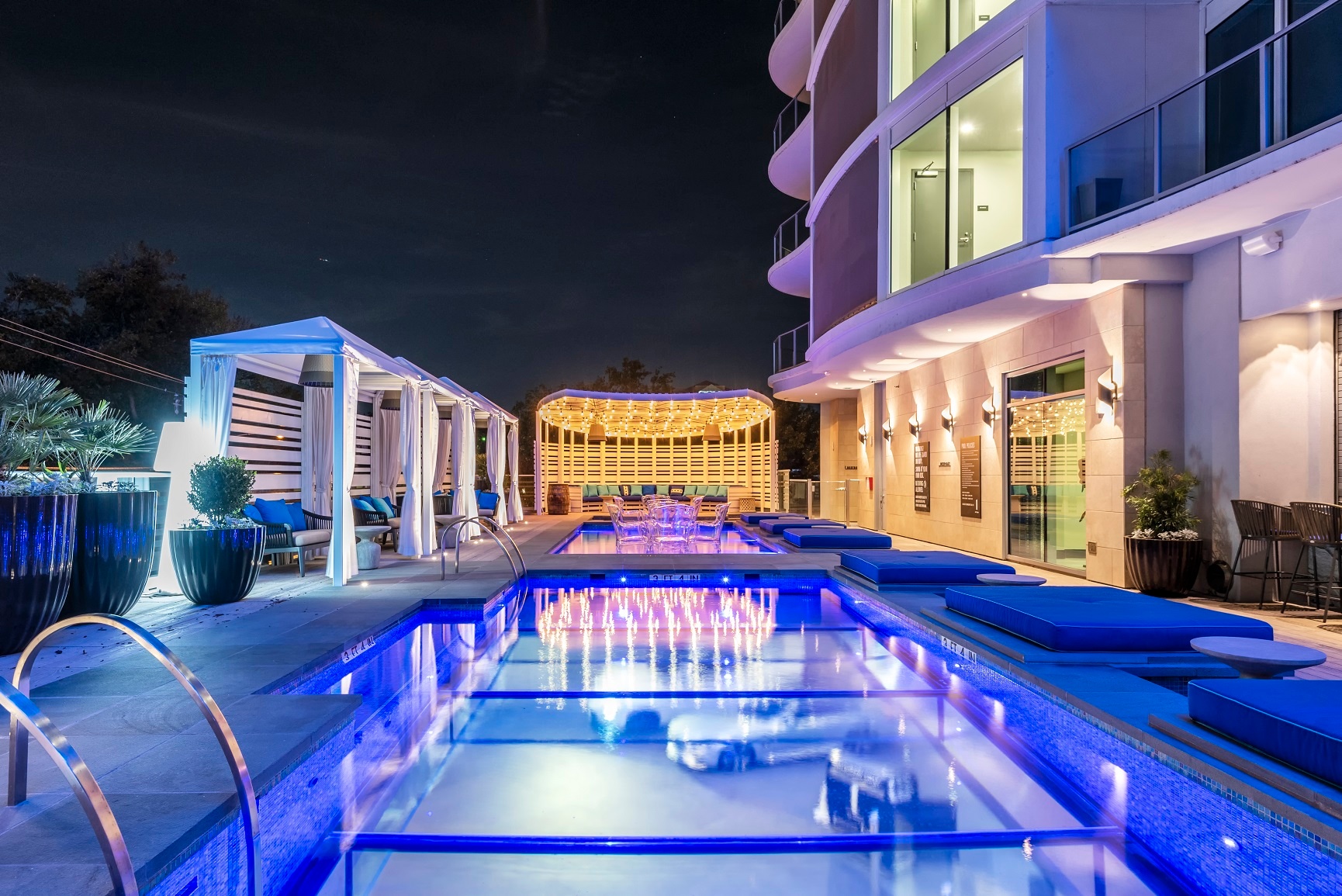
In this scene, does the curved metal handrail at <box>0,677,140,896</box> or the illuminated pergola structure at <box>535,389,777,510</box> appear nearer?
the curved metal handrail at <box>0,677,140,896</box>

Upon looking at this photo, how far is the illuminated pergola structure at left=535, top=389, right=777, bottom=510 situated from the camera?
21891 millimetres

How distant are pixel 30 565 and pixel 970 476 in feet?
36.3

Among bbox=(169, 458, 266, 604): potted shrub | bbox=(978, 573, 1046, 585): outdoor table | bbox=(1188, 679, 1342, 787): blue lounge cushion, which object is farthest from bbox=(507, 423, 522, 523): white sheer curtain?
bbox=(1188, 679, 1342, 787): blue lounge cushion

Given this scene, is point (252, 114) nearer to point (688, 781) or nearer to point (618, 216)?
point (618, 216)

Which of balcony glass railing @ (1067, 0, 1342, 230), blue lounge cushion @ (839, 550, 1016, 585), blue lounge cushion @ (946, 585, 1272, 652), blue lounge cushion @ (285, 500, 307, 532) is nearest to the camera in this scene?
blue lounge cushion @ (946, 585, 1272, 652)

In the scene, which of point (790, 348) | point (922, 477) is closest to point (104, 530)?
point (922, 477)

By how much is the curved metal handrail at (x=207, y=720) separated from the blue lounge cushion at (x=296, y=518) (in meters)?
7.36

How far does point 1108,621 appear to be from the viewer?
4355 mm

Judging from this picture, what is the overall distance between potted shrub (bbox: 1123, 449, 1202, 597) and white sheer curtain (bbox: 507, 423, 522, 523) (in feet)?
43.1

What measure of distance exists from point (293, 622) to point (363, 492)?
962 centimetres

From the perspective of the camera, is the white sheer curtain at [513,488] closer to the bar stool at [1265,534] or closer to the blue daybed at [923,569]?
the blue daybed at [923,569]

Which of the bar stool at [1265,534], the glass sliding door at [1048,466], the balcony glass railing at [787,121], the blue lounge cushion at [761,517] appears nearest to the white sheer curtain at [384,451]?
the blue lounge cushion at [761,517]

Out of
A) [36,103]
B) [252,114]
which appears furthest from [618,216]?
[36,103]

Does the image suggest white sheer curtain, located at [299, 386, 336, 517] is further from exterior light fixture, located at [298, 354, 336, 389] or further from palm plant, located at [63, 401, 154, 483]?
palm plant, located at [63, 401, 154, 483]
